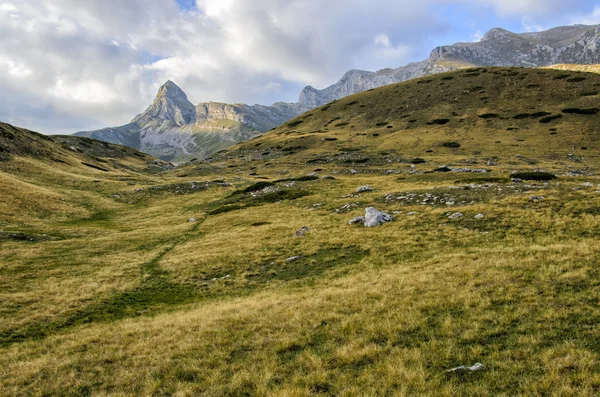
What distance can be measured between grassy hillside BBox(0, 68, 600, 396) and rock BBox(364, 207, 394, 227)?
2.96ft

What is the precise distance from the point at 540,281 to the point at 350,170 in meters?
48.5

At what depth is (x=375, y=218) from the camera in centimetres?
2552

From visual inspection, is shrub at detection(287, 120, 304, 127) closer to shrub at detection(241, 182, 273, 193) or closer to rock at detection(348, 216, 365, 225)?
shrub at detection(241, 182, 273, 193)

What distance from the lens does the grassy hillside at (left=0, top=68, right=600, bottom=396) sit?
28.6 feet

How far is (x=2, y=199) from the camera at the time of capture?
3756cm

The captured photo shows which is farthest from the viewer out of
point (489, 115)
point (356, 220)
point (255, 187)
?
point (489, 115)

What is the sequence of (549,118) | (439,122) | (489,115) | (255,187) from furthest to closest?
(439,122)
(489,115)
(549,118)
(255,187)

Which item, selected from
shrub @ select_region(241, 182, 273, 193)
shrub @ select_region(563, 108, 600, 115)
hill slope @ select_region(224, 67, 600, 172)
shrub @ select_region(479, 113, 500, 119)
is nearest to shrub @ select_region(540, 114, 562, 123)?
hill slope @ select_region(224, 67, 600, 172)

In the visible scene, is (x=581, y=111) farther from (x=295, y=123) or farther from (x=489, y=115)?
(x=295, y=123)

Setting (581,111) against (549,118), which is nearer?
(581,111)

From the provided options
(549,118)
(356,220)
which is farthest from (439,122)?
(356,220)

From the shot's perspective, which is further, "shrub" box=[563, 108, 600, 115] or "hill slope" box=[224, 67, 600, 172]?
"shrub" box=[563, 108, 600, 115]

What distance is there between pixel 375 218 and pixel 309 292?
11679 mm

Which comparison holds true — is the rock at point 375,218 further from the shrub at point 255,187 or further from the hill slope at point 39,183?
the hill slope at point 39,183
